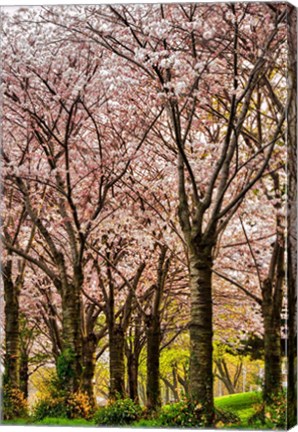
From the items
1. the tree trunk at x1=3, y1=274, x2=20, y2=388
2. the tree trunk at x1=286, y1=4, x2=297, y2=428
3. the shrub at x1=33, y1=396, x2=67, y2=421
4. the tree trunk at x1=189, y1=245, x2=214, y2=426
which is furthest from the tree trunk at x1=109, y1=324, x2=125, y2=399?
the tree trunk at x1=286, y1=4, x2=297, y2=428

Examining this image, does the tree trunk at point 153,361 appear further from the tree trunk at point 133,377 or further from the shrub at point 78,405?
the shrub at point 78,405

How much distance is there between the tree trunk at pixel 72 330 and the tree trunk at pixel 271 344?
1709 mm

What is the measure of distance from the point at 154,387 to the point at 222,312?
924 millimetres

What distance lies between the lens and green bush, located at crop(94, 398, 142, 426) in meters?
8.02

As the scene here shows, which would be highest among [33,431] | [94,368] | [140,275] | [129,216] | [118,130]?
[118,130]

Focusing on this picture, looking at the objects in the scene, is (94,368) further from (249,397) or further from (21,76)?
(21,76)

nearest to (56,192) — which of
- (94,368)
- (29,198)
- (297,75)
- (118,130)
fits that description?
(29,198)

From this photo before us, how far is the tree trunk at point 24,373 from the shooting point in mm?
8314

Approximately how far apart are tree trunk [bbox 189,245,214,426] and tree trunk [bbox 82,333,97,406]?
0.99 meters

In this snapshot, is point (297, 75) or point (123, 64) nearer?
point (297, 75)

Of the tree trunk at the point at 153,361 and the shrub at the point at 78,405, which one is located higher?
the tree trunk at the point at 153,361

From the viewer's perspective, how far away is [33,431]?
8.21m

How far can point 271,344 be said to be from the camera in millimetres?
7750

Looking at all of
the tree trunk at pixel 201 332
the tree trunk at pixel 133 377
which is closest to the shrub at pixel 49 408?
the tree trunk at pixel 133 377
